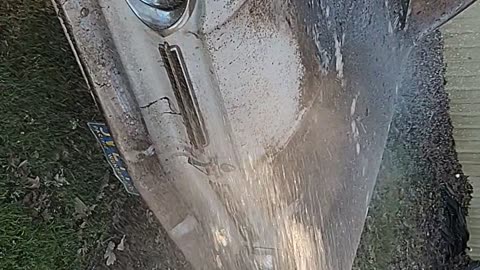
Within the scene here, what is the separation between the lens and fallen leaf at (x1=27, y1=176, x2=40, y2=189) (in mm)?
2121

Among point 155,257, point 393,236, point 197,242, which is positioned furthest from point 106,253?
point 393,236

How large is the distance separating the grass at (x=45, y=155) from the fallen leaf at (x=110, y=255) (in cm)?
2

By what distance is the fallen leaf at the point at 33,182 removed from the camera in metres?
2.12

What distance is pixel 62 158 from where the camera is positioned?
215 centimetres

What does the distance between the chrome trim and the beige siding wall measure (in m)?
1.00

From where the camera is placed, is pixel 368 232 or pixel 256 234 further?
pixel 368 232

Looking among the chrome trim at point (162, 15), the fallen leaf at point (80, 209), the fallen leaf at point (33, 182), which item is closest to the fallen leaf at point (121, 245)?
the fallen leaf at point (80, 209)

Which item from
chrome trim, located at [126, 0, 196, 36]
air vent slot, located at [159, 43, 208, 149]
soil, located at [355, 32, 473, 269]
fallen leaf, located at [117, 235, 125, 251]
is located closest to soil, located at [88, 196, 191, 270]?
fallen leaf, located at [117, 235, 125, 251]

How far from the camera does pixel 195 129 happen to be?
4.47 ft

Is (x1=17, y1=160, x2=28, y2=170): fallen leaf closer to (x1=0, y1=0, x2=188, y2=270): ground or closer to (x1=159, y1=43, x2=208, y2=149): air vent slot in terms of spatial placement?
(x1=0, y1=0, x2=188, y2=270): ground

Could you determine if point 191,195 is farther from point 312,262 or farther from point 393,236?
point 393,236

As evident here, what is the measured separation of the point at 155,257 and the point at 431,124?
0.82 m

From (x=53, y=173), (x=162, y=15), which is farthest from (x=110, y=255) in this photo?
(x=162, y=15)

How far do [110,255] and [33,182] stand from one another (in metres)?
0.27
